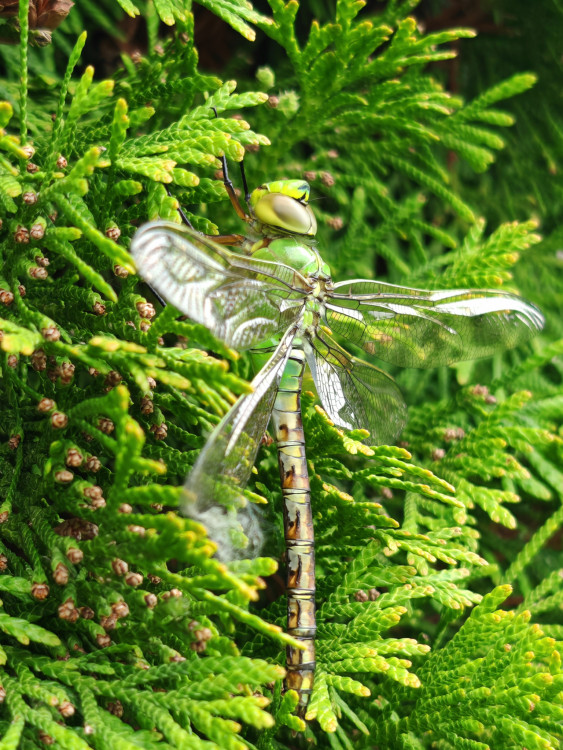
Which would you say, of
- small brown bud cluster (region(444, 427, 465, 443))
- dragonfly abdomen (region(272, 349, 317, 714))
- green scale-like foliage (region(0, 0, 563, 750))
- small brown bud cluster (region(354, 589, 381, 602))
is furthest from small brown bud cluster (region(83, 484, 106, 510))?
small brown bud cluster (region(444, 427, 465, 443))

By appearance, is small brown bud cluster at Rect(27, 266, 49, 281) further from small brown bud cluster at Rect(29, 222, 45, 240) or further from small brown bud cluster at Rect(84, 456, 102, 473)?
small brown bud cluster at Rect(84, 456, 102, 473)

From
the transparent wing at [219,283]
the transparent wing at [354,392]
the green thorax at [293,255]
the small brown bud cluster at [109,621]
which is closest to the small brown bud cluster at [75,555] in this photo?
the small brown bud cluster at [109,621]

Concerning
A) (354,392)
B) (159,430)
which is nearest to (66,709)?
(159,430)

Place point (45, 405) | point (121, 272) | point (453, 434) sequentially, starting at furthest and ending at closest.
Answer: point (453, 434) → point (121, 272) → point (45, 405)

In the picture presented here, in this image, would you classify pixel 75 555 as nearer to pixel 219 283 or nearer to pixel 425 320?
pixel 219 283

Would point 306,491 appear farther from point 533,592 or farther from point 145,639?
point 533,592

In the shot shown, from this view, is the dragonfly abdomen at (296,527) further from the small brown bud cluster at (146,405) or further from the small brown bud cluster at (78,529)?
the small brown bud cluster at (78,529)
